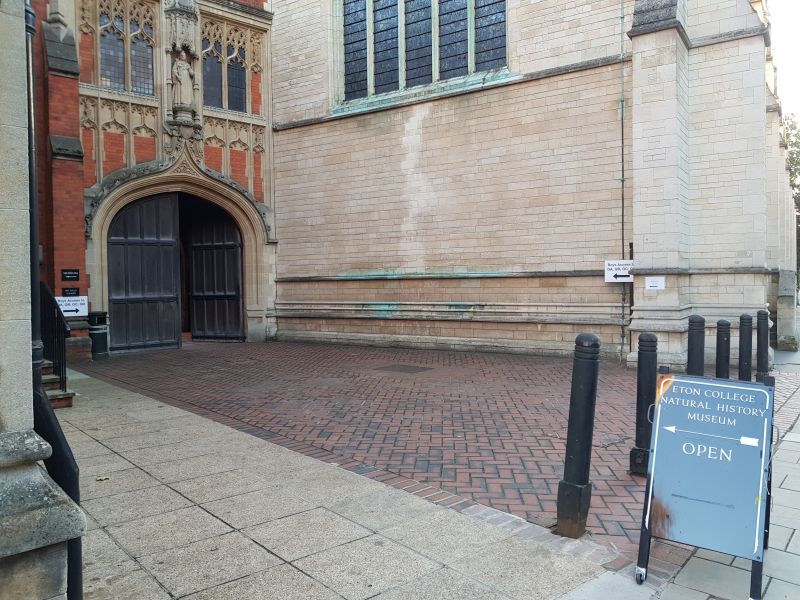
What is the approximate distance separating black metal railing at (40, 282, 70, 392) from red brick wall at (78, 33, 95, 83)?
677 cm

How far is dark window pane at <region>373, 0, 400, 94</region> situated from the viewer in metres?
15.0

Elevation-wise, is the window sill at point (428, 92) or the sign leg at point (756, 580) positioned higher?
the window sill at point (428, 92)

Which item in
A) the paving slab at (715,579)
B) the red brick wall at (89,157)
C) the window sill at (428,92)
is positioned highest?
the window sill at (428,92)

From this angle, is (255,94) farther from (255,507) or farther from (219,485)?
(255,507)

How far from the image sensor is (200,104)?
15.1 meters

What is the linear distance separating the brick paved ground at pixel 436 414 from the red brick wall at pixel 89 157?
405 cm

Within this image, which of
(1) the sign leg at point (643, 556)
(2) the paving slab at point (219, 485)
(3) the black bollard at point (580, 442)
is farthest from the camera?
(2) the paving slab at point (219, 485)

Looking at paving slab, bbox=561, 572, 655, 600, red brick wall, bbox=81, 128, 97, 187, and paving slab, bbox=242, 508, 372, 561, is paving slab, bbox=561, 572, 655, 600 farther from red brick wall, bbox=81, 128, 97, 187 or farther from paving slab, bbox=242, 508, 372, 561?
red brick wall, bbox=81, 128, 97, 187

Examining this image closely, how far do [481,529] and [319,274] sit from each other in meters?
12.4

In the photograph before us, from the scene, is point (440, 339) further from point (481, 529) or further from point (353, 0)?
point (481, 529)

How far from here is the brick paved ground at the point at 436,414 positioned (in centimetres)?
468

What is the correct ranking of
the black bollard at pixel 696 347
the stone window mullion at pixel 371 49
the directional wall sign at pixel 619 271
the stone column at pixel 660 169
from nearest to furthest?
1. the black bollard at pixel 696 347
2. the stone column at pixel 660 169
3. the directional wall sign at pixel 619 271
4. the stone window mullion at pixel 371 49

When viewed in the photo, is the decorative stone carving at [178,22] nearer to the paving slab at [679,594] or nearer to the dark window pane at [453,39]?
the dark window pane at [453,39]

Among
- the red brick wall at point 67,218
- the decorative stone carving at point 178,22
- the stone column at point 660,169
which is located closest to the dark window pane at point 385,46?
the decorative stone carving at point 178,22
